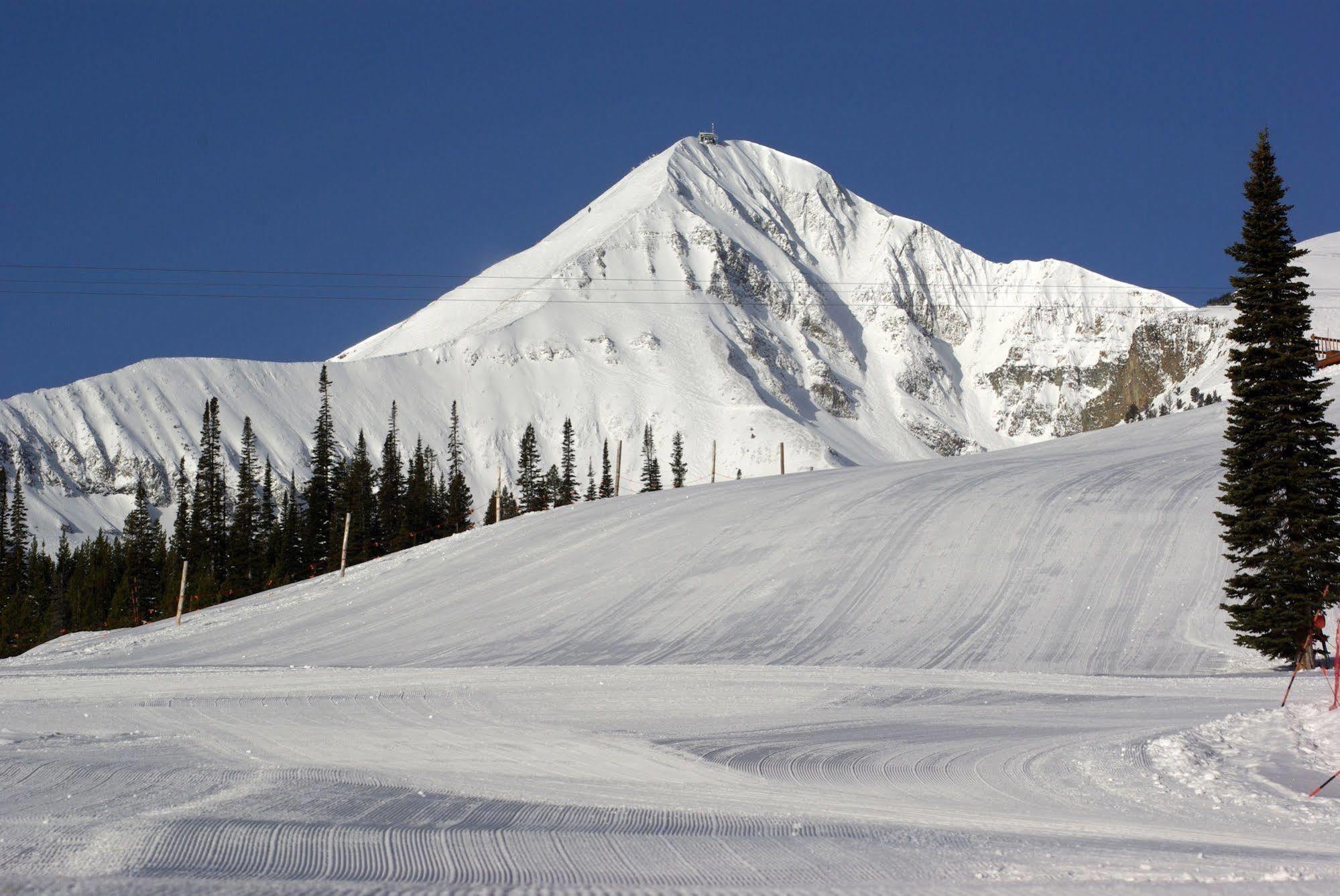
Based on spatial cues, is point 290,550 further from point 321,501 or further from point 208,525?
point 208,525

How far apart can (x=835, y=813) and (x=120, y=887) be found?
5561mm

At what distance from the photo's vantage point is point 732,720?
1711cm

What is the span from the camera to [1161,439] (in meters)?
53.2

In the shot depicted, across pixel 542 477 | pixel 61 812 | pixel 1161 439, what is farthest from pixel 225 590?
pixel 61 812

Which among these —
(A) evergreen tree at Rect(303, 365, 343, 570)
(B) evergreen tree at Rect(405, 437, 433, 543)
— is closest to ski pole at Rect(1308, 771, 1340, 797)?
(A) evergreen tree at Rect(303, 365, 343, 570)

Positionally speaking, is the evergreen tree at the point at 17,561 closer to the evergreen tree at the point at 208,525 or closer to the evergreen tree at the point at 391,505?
the evergreen tree at the point at 208,525

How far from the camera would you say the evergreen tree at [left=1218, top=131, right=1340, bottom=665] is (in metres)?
23.8

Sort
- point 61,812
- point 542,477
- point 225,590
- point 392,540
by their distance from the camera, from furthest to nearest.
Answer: point 542,477
point 392,540
point 225,590
point 61,812

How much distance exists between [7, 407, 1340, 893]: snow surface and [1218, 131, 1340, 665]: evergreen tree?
2040 millimetres

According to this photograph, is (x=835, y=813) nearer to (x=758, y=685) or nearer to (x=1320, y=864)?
(x=1320, y=864)

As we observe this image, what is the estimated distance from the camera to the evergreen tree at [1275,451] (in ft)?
78.0

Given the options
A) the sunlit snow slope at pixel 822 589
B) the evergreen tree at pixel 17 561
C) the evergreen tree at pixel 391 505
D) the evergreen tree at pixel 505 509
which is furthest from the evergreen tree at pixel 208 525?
the sunlit snow slope at pixel 822 589

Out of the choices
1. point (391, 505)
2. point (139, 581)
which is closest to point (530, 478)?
point (391, 505)

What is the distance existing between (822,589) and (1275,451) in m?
12.9
